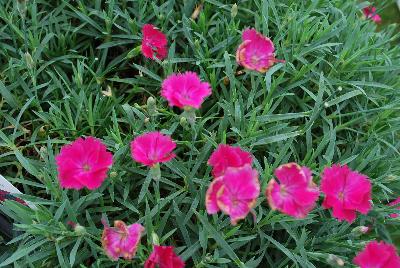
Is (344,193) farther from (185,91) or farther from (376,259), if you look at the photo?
(185,91)

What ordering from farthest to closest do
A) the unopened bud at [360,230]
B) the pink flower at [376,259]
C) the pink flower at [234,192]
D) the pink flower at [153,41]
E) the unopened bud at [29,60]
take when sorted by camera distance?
1. the pink flower at [153,41]
2. the unopened bud at [29,60]
3. the unopened bud at [360,230]
4. the pink flower at [376,259]
5. the pink flower at [234,192]

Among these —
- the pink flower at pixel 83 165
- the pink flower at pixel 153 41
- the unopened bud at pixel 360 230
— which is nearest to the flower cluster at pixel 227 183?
the pink flower at pixel 83 165

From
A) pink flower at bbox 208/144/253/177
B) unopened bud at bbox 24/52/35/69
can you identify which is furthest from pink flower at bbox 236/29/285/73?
unopened bud at bbox 24/52/35/69

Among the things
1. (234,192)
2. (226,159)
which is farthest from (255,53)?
(234,192)

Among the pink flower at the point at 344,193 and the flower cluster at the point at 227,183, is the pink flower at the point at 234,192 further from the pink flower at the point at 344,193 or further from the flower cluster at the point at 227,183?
the pink flower at the point at 344,193

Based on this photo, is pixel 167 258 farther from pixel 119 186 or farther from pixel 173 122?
pixel 173 122

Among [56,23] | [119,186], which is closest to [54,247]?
[119,186]
